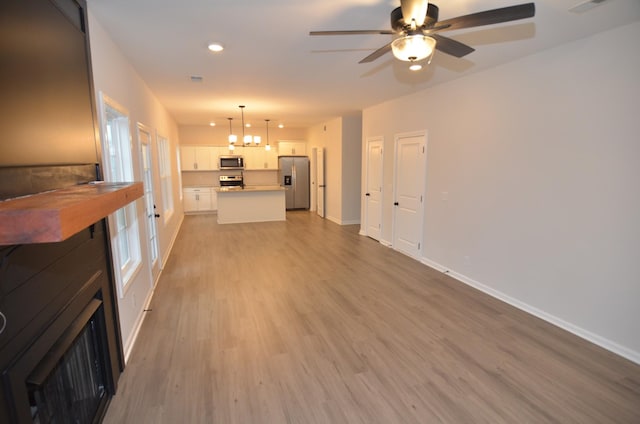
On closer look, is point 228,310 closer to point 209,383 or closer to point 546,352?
point 209,383

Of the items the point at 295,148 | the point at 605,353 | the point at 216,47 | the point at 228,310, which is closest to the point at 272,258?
the point at 228,310

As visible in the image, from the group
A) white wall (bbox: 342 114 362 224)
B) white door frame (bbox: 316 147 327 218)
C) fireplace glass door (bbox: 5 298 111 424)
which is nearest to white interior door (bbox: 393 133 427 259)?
white wall (bbox: 342 114 362 224)

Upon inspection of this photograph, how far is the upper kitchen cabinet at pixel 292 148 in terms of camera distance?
10352mm

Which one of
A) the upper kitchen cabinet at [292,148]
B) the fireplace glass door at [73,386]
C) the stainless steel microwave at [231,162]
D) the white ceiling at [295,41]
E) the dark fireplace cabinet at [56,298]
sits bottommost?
the fireplace glass door at [73,386]

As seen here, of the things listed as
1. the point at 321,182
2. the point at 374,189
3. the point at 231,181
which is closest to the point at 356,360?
the point at 374,189

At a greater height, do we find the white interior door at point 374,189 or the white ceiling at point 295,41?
the white ceiling at point 295,41

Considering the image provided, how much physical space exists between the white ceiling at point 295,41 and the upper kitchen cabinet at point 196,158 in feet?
15.7

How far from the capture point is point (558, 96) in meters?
3.07

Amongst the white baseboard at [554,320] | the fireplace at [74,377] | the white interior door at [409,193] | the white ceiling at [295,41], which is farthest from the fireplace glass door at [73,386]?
the white interior door at [409,193]

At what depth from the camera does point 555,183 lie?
10.3ft

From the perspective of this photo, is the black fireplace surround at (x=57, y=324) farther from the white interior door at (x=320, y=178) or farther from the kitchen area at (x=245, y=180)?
the white interior door at (x=320, y=178)

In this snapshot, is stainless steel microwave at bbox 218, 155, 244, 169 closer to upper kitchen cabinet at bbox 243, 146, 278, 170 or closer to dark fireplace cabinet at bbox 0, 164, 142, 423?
upper kitchen cabinet at bbox 243, 146, 278, 170

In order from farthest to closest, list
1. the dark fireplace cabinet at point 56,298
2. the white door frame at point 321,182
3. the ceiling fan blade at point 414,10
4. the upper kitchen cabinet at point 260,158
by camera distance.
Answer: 1. the upper kitchen cabinet at point 260,158
2. the white door frame at point 321,182
3. the ceiling fan blade at point 414,10
4. the dark fireplace cabinet at point 56,298

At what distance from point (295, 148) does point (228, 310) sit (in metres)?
7.65
